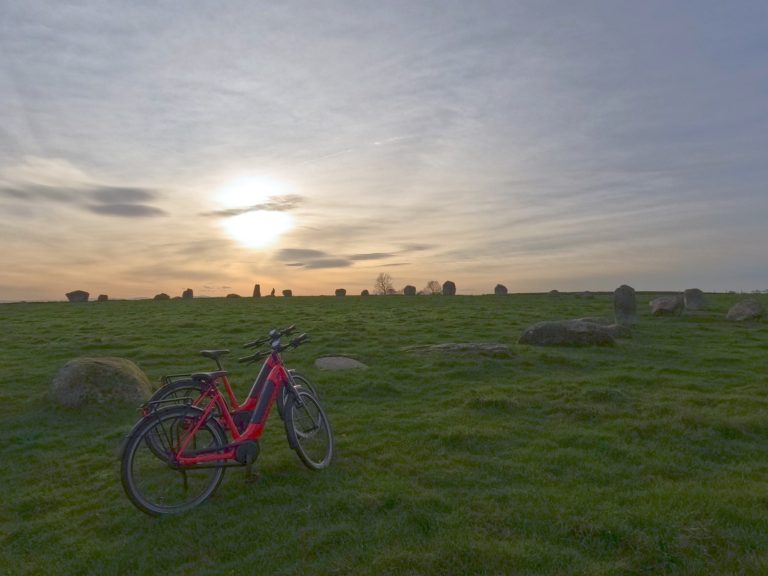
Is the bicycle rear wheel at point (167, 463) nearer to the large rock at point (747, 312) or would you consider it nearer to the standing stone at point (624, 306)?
the standing stone at point (624, 306)

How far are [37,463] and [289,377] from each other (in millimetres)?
5077

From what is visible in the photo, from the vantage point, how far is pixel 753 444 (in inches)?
364

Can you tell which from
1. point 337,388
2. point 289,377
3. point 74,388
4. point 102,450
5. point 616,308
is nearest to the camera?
point 289,377

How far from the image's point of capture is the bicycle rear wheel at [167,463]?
671 centimetres

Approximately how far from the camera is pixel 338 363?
57.2 feet

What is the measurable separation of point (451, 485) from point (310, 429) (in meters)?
2.31

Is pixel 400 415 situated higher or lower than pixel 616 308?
lower

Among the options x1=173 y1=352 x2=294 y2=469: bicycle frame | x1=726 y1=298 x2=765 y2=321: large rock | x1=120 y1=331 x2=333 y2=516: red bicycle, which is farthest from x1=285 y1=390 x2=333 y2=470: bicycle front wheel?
x1=726 y1=298 x2=765 y2=321: large rock

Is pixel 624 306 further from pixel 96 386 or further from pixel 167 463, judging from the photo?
pixel 167 463

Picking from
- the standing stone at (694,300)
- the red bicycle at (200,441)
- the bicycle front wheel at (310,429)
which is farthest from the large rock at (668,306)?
the red bicycle at (200,441)

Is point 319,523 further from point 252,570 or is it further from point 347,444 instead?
point 347,444

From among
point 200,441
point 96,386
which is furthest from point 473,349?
point 200,441

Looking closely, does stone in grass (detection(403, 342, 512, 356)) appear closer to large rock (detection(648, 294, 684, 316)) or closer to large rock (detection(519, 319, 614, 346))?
large rock (detection(519, 319, 614, 346))

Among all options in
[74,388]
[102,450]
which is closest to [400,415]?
[102,450]
